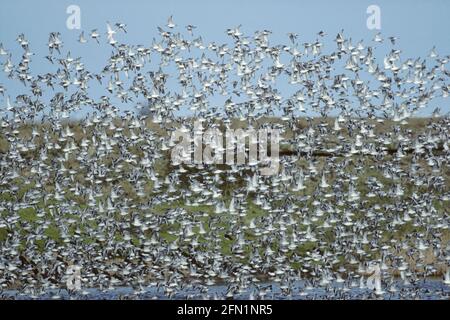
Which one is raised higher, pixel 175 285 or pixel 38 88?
pixel 38 88

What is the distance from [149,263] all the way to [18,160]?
27.1ft

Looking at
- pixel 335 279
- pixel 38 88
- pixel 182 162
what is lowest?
pixel 335 279

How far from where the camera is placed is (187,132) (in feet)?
153

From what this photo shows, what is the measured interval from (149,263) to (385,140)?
1138cm

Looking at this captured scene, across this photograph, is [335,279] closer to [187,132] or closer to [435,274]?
[435,274]

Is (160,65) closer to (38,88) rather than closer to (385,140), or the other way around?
(38,88)

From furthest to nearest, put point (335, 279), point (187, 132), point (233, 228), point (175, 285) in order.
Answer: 1. point (187, 132)
2. point (233, 228)
3. point (335, 279)
4. point (175, 285)

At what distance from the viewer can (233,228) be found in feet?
139

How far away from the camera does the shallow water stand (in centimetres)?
3575

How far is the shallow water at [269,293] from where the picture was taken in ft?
117

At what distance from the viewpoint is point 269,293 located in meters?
36.8

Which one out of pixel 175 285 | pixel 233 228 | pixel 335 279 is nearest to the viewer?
pixel 175 285

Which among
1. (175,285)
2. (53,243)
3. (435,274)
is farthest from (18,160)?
(435,274)

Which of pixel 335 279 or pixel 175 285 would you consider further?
pixel 335 279
